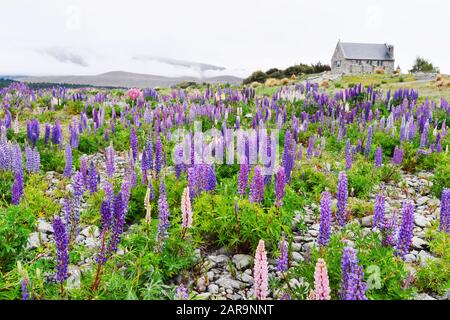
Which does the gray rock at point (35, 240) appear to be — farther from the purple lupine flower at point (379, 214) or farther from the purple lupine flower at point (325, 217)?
the purple lupine flower at point (379, 214)

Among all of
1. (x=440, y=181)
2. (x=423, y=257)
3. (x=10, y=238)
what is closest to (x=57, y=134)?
(x=10, y=238)

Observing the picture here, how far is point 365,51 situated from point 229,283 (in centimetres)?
6701

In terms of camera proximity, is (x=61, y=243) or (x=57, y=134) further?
(x=57, y=134)

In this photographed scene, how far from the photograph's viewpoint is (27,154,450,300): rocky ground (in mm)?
4059

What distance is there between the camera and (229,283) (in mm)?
4180

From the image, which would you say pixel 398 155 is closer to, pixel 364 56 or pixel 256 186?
pixel 256 186

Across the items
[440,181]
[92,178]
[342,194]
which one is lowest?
[440,181]

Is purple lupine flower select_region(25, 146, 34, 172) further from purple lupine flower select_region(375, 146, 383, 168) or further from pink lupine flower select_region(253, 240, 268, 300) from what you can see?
purple lupine flower select_region(375, 146, 383, 168)

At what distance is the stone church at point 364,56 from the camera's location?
202ft

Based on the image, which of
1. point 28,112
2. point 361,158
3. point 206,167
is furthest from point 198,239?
point 28,112

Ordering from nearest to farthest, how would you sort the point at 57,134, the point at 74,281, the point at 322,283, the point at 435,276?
the point at 322,283 → the point at 74,281 → the point at 435,276 → the point at 57,134
